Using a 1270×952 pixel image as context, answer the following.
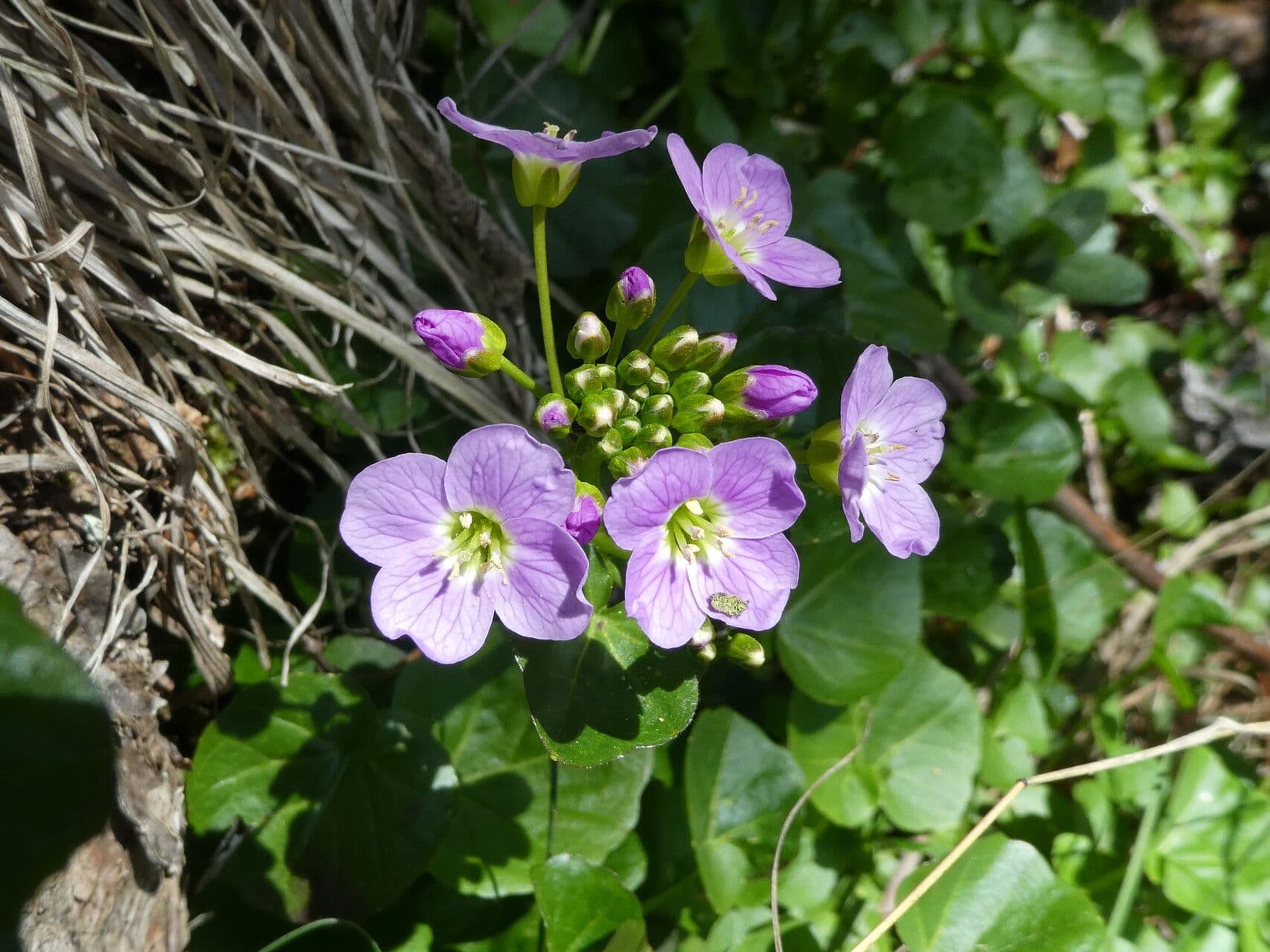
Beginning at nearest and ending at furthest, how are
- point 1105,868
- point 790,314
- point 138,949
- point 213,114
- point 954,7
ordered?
1. point 138,949
2. point 213,114
3. point 790,314
4. point 1105,868
5. point 954,7

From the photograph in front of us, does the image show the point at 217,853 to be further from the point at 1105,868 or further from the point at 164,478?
the point at 1105,868

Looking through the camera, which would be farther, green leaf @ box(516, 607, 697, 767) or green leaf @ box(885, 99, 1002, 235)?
green leaf @ box(885, 99, 1002, 235)

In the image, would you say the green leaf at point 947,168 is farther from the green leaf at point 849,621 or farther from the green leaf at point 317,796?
the green leaf at point 317,796

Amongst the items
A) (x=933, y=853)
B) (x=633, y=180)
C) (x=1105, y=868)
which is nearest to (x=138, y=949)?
(x=933, y=853)

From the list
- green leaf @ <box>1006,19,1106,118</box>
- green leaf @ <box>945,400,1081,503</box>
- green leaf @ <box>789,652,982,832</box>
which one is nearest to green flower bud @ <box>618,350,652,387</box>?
green leaf @ <box>789,652,982,832</box>

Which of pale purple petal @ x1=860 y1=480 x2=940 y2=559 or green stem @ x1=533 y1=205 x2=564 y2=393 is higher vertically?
green stem @ x1=533 y1=205 x2=564 y2=393

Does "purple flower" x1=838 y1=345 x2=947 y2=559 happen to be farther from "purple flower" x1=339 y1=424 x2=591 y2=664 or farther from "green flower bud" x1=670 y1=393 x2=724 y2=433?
"purple flower" x1=339 y1=424 x2=591 y2=664

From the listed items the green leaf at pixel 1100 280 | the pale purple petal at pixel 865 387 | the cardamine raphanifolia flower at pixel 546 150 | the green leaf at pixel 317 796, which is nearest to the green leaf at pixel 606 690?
the green leaf at pixel 317 796

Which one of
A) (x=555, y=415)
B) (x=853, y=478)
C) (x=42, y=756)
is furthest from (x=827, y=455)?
(x=42, y=756)
